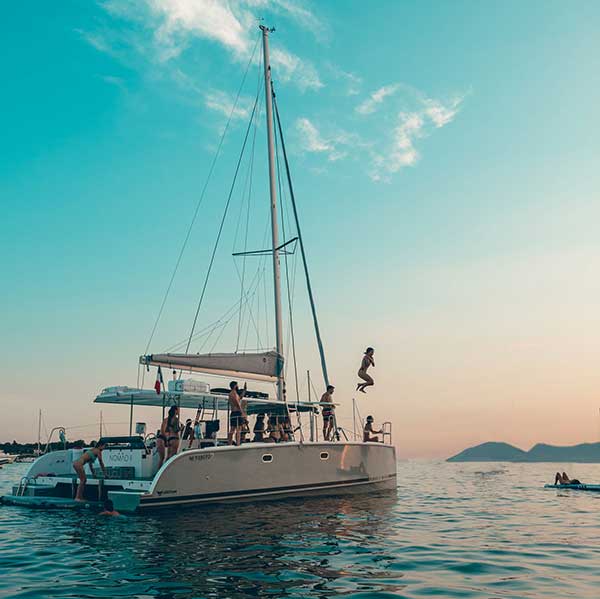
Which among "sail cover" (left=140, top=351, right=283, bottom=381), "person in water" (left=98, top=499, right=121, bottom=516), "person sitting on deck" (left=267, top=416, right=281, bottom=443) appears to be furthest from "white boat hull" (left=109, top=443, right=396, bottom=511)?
"sail cover" (left=140, top=351, right=283, bottom=381)

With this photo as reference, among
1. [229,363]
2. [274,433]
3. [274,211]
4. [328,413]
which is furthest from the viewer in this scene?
[274,211]

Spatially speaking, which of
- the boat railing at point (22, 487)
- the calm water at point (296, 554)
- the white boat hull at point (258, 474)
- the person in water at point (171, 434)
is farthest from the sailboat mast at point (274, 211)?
the boat railing at point (22, 487)

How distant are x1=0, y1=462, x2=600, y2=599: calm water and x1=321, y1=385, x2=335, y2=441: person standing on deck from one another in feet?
12.8

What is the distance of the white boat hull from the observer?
1471cm

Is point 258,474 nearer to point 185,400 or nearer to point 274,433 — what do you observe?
point 274,433

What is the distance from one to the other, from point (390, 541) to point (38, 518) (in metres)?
8.96

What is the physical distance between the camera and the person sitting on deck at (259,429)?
60.8ft

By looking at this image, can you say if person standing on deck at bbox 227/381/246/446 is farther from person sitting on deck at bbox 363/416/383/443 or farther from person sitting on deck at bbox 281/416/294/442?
person sitting on deck at bbox 363/416/383/443

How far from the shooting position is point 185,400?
19.2 meters

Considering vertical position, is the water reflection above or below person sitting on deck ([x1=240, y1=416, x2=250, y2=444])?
below

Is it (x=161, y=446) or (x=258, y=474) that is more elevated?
(x=161, y=446)

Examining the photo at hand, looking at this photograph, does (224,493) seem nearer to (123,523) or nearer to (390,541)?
(123,523)

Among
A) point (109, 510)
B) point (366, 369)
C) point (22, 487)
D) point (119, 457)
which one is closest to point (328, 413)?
point (366, 369)

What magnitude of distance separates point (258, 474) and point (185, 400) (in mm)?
4163
